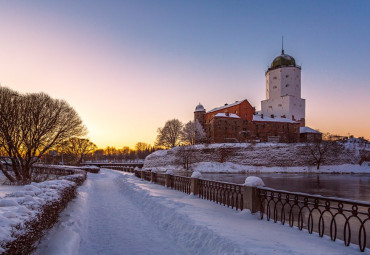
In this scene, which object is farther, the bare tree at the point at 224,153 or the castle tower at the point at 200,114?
the castle tower at the point at 200,114

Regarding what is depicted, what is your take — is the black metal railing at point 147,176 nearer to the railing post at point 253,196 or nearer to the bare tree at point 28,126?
the bare tree at point 28,126

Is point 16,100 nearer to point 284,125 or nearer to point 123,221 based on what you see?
point 123,221

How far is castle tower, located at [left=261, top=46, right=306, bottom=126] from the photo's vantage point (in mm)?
77312

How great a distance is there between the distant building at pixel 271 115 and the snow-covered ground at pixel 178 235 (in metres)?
60.0

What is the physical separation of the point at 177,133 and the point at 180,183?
216 ft

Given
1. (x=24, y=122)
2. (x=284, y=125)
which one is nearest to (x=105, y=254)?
(x=24, y=122)

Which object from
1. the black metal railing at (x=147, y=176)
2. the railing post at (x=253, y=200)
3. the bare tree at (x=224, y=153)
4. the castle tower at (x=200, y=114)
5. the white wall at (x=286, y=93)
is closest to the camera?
the railing post at (x=253, y=200)

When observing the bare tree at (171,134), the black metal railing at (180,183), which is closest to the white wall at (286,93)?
the bare tree at (171,134)

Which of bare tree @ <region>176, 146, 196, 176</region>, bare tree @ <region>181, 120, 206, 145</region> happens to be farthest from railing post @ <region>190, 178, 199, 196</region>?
bare tree @ <region>181, 120, 206, 145</region>

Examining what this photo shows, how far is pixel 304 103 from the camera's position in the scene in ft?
267

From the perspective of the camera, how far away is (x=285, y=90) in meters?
78.2

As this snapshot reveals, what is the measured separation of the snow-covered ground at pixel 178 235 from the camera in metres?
5.41

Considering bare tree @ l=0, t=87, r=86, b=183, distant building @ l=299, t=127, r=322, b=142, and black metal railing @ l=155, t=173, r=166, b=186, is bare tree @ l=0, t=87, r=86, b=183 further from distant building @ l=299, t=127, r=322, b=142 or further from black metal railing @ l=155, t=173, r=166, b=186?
distant building @ l=299, t=127, r=322, b=142

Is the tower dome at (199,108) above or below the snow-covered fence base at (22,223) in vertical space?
above
